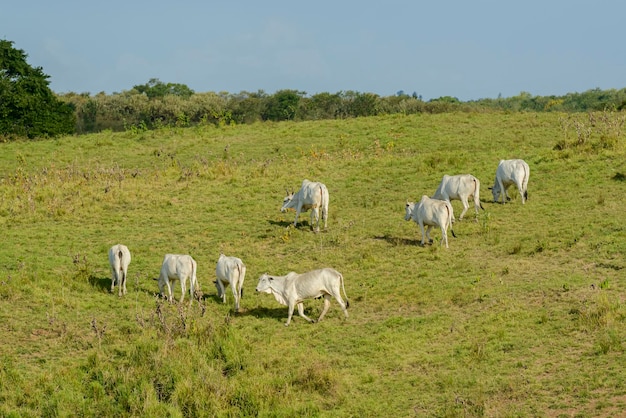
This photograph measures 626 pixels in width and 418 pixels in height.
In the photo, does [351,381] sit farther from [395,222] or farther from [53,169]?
[53,169]

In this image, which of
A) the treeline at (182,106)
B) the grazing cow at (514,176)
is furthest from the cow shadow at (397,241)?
the treeline at (182,106)

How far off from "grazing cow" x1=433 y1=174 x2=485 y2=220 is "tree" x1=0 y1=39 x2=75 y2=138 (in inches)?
870

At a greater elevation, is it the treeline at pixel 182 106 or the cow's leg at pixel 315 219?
the treeline at pixel 182 106

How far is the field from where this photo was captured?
12203 millimetres

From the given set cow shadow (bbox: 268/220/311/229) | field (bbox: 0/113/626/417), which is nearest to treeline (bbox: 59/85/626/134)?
field (bbox: 0/113/626/417)

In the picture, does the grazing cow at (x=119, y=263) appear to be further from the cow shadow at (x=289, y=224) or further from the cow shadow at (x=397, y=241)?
the cow shadow at (x=397, y=241)

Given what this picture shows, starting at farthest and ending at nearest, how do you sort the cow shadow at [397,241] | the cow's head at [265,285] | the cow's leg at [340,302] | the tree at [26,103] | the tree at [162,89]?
the tree at [162,89] < the tree at [26,103] < the cow shadow at [397,241] < the cow's head at [265,285] < the cow's leg at [340,302]

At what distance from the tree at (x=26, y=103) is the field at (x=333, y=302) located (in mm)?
7847

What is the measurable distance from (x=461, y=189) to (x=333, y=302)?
5989 mm

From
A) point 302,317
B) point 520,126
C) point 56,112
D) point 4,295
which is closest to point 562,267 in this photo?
point 302,317

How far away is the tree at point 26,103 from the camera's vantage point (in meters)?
37.1

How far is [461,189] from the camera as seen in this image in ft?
68.5

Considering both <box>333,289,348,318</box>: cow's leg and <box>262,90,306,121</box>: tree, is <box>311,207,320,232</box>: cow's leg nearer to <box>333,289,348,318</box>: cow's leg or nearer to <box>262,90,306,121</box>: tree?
<box>333,289,348,318</box>: cow's leg

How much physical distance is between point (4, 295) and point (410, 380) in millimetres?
7682
